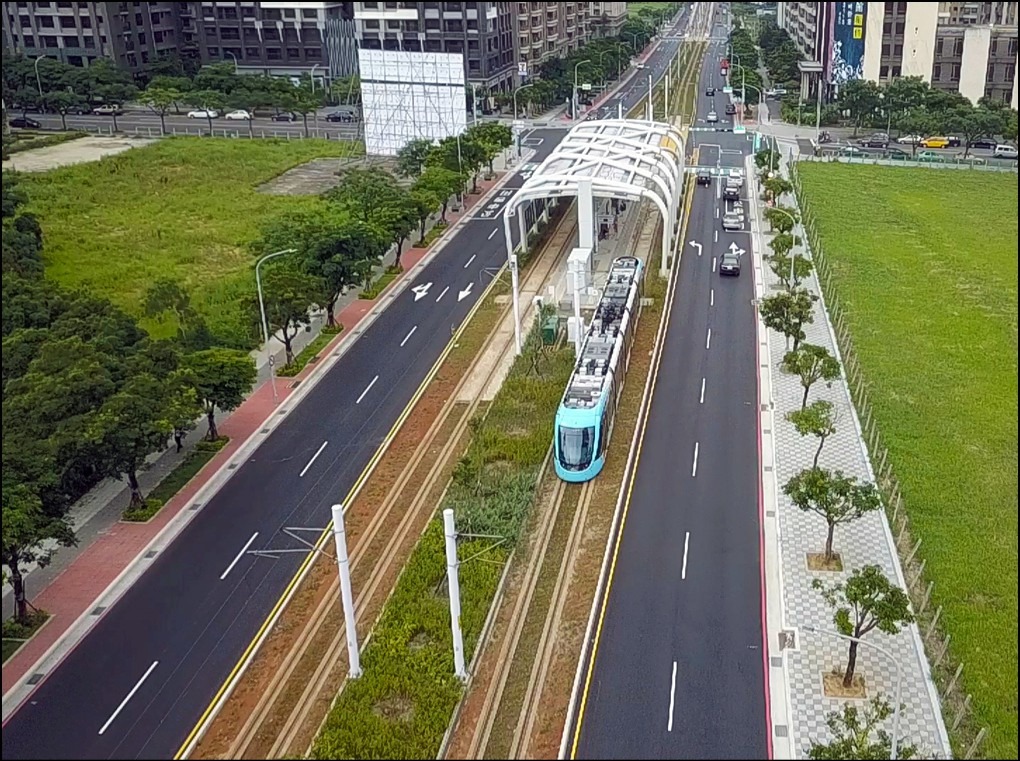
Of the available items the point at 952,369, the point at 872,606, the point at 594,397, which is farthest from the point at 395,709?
the point at 952,369

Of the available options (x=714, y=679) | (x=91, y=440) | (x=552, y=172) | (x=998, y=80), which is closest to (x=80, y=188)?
(x=552, y=172)

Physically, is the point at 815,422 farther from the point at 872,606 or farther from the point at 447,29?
the point at 447,29

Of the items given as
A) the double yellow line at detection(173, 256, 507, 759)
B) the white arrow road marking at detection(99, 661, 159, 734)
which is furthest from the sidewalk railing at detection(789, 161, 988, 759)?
the white arrow road marking at detection(99, 661, 159, 734)

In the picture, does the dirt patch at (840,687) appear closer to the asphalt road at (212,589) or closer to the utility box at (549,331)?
the asphalt road at (212,589)

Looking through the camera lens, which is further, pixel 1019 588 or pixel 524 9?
pixel 524 9

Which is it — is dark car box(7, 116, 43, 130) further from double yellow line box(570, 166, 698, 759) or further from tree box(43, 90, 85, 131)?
double yellow line box(570, 166, 698, 759)

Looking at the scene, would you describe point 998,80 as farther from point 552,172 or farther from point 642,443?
point 642,443
